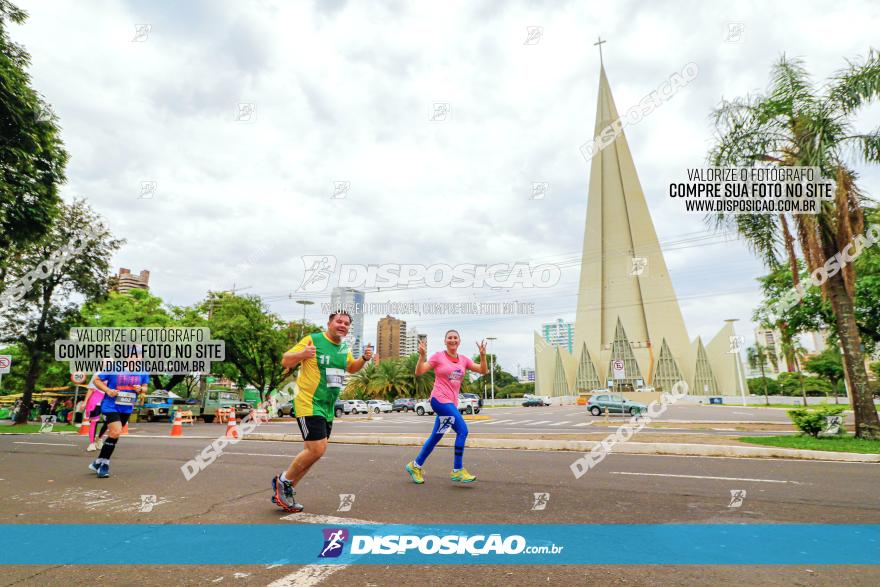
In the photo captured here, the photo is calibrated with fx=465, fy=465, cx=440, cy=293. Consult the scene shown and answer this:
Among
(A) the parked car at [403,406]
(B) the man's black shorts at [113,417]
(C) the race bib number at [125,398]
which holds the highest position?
(C) the race bib number at [125,398]

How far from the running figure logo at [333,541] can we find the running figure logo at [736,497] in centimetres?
392

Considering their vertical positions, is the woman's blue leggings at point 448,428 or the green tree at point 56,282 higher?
the green tree at point 56,282

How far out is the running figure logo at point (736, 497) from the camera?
16.0 feet

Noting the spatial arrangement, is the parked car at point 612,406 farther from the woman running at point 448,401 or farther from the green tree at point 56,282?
the green tree at point 56,282

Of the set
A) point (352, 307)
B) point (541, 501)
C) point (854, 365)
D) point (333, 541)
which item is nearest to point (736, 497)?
point (541, 501)

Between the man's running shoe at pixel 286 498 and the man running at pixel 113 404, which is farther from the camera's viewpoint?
the man running at pixel 113 404

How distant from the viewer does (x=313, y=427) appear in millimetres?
4551

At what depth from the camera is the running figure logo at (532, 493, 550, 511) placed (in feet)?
15.3

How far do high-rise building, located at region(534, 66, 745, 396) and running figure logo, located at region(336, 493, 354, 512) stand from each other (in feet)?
232

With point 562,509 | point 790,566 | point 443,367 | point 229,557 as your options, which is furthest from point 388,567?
point 443,367

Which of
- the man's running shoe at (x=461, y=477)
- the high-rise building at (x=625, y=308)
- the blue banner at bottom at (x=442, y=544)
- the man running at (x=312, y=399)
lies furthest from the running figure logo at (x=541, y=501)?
the high-rise building at (x=625, y=308)

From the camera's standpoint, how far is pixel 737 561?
10.5 ft

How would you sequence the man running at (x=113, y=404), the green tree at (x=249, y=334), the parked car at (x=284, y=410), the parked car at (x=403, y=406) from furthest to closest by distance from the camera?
the parked car at (x=403, y=406) → the green tree at (x=249, y=334) → the parked car at (x=284, y=410) → the man running at (x=113, y=404)

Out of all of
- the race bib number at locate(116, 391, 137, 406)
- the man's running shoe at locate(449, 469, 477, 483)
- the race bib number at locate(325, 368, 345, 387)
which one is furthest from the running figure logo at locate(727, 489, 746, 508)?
the race bib number at locate(116, 391, 137, 406)
